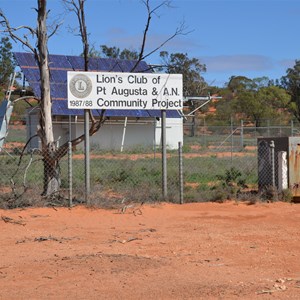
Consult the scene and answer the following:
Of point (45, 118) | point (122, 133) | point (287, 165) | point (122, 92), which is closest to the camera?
point (45, 118)

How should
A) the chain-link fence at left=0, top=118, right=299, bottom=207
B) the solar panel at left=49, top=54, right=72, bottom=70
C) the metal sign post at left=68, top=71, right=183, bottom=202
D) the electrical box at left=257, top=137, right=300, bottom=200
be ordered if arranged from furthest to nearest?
the solar panel at left=49, top=54, right=72, bottom=70 < the electrical box at left=257, top=137, right=300, bottom=200 < the metal sign post at left=68, top=71, right=183, bottom=202 < the chain-link fence at left=0, top=118, right=299, bottom=207

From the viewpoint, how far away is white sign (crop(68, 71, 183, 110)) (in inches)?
530

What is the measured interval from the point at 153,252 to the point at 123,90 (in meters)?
6.08

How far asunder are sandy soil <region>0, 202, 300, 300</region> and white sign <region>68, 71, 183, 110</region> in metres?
2.55

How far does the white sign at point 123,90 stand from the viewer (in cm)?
1346

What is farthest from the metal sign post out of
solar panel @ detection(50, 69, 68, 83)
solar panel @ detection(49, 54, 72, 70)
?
solar panel @ detection(49, 54, 72, 70)

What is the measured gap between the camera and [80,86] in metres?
13.5

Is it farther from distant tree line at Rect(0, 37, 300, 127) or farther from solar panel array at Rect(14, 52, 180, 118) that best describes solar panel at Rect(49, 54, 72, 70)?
distant tree line at Rect(0, 37, 300, 127)

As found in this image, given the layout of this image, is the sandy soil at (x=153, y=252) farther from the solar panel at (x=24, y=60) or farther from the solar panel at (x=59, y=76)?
the solar panel at (x=24, y=60)

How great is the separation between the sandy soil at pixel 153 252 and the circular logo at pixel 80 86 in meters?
2.70

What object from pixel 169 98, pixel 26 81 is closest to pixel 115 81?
pixel 169 98

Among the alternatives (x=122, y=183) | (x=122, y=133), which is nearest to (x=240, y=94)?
(x=122, y=133)

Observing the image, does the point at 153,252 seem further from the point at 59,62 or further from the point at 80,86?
the point at 59,62

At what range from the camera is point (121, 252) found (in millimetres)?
8578
